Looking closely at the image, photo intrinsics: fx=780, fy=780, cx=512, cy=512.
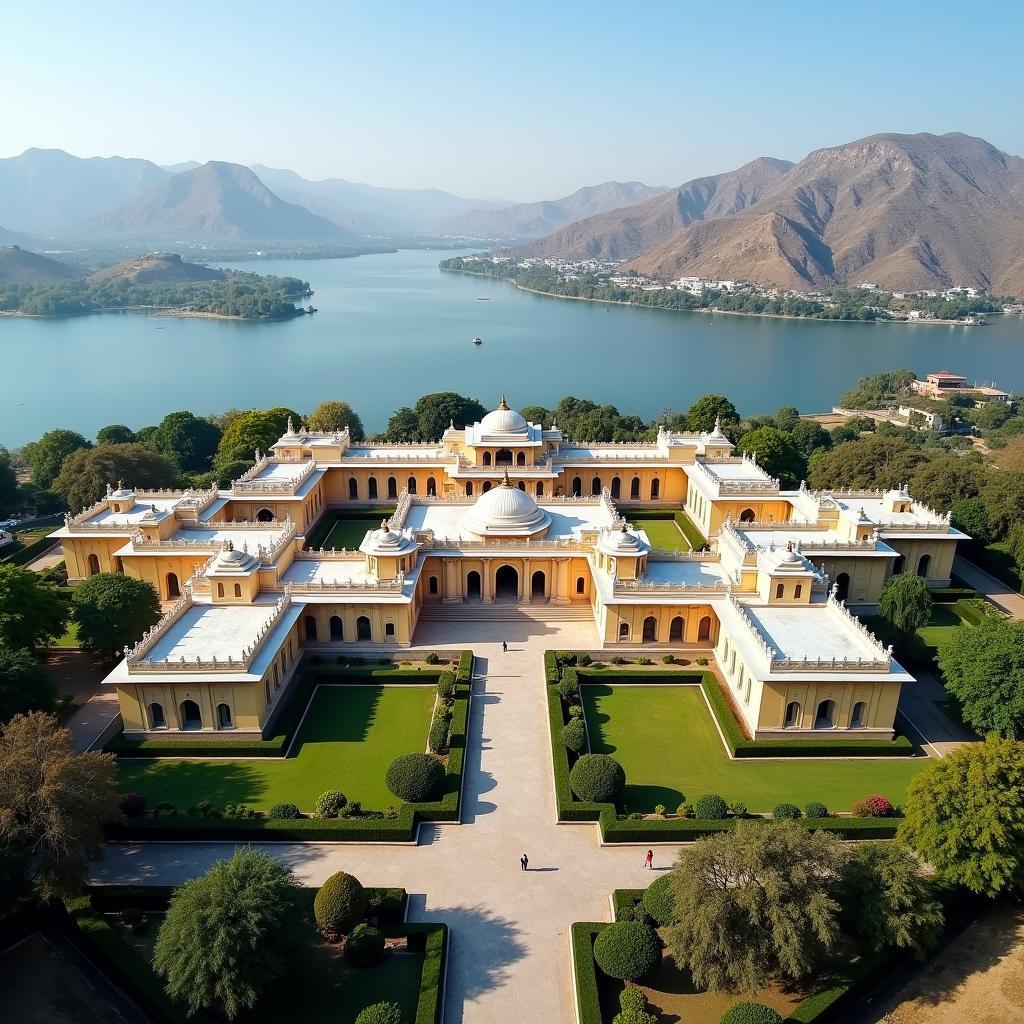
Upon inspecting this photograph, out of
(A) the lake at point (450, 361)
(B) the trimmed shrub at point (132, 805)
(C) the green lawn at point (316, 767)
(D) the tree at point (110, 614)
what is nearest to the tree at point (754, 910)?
(C) the green lawn at point (316, 767)

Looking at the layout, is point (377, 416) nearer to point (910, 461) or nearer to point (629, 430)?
point (629, 430)

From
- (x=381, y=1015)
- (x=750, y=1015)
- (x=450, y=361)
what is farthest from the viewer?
(x=450, y=361)

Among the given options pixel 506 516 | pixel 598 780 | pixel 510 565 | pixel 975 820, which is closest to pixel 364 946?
pixel 598 780

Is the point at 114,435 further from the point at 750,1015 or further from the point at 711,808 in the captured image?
the point at 750,1015

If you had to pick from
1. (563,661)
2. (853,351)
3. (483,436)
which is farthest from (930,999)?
(853,351)

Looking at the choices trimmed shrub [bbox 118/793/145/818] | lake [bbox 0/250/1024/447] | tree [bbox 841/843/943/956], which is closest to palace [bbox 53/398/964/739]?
trimmed shrub [bbox 118/793/145/818]
